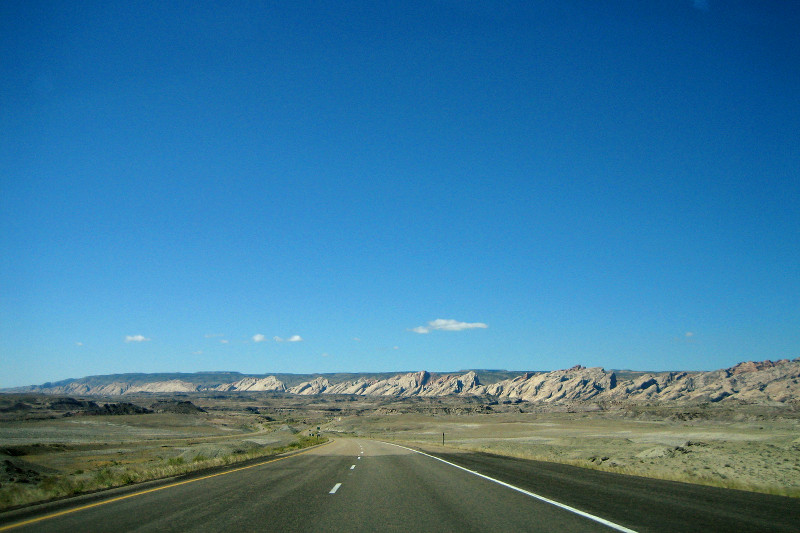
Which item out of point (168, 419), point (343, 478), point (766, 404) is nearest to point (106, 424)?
point (168, 419)

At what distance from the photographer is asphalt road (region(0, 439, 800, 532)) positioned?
8164 mm

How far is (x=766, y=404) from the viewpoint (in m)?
105

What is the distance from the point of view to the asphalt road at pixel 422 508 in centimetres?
816

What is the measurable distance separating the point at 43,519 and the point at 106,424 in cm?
10125

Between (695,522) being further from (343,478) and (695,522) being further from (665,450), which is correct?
(665,450)

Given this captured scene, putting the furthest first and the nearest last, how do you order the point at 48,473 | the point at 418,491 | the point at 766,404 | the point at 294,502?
the point at 766,404 → the point at 48,473 → the point at 418,491 → the point at 294,502

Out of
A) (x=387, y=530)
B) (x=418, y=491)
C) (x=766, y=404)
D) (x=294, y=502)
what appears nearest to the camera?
(x=387, y=530)

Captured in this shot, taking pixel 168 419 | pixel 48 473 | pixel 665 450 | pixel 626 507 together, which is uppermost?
pixel 626 507

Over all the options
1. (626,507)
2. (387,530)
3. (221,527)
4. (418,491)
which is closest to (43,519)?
(221,527)

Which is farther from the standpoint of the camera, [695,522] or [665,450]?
[665,450]

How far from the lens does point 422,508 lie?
992 centimetres

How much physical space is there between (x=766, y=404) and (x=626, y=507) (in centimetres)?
12404

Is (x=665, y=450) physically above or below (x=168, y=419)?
above

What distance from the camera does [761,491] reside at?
12.6 meters
